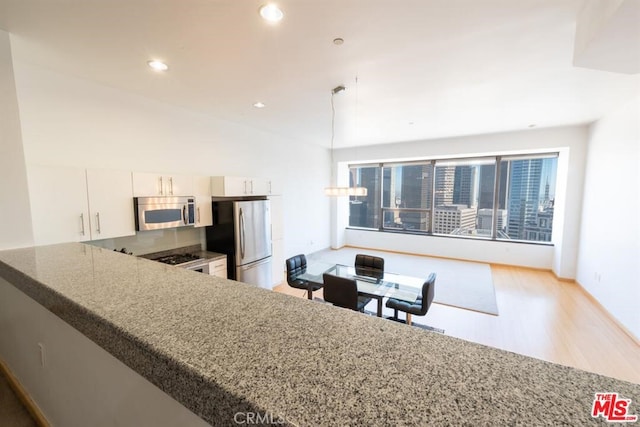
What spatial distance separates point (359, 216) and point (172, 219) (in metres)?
5.76

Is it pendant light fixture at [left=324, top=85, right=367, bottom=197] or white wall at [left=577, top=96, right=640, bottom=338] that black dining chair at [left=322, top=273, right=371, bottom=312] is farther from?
white wall at [left=577, top=96, right=640, bottom=338]

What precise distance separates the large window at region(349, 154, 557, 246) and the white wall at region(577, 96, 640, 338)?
1.19 m

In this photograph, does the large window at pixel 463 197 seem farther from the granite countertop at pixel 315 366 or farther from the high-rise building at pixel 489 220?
the granite countertop at pixel 315 366

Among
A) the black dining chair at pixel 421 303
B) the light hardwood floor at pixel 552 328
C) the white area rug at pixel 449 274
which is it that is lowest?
the light hardwood floor at pixel 552 328

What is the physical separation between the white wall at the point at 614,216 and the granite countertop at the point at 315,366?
162 inches

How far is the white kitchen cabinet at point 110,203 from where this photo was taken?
8.75ft

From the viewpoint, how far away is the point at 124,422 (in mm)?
957

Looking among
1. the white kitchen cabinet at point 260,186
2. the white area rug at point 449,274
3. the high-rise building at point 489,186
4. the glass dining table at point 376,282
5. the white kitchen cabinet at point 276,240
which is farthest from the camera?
the high-rise building at point 489,186

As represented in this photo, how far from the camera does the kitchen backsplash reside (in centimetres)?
320

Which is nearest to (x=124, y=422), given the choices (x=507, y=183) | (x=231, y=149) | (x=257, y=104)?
(x=257, y=104)

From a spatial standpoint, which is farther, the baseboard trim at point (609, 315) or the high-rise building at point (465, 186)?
the high-rise building at point (465, 186)

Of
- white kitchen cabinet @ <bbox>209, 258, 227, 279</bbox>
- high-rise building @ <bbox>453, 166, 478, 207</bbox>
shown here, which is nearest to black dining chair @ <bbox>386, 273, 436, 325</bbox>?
white kitchen cabinet @ <bbox>209, 258, 227, 279</bbox>

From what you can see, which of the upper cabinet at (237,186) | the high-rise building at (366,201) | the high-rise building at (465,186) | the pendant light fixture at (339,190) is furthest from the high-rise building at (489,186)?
the upper cabinet at (237,186)

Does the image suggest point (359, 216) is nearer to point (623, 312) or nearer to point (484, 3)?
point (623, 312)
